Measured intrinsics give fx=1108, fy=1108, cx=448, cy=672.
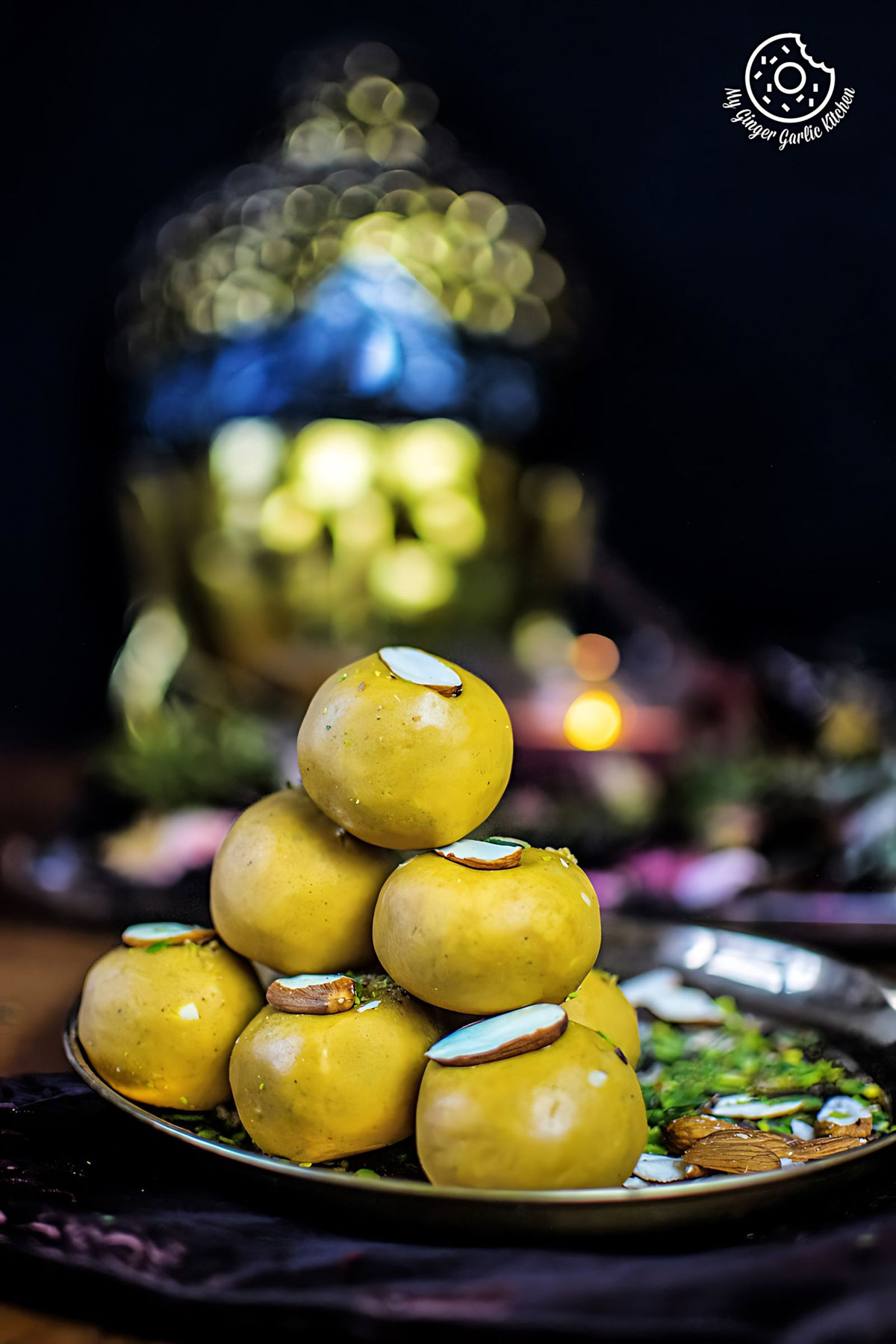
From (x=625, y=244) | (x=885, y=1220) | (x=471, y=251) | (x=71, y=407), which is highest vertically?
(x=625, y=244)

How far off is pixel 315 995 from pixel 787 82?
0.55m

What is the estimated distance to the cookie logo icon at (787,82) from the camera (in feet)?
2.02


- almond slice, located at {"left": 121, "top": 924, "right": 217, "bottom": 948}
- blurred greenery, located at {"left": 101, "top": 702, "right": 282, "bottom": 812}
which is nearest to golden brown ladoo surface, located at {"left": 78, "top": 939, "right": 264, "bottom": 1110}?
almond slice, located at {"left": 121, "top": 924, "right": 217, "bottom": 948}

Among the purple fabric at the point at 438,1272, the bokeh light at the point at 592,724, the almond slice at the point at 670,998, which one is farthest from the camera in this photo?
the bokeh light at the point at 592,724

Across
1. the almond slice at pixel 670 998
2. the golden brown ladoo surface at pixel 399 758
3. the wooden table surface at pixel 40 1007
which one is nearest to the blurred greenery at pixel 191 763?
the wooden table surface at pixel 40 1007

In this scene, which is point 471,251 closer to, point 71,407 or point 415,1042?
point 71,407

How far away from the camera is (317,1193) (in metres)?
0.37

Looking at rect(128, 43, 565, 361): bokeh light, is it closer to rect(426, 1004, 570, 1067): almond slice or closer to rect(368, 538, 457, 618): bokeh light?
rect(368, 538, 457, 618): bokeh light

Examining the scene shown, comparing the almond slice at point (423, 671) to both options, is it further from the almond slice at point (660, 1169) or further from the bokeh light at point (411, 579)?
the bokeh light at point (411, 579)

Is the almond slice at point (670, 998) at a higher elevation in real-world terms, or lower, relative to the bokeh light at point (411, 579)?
higher

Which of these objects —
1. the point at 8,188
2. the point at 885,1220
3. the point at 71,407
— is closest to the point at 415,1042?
the point at 885,1220

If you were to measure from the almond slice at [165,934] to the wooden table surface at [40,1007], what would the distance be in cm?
11

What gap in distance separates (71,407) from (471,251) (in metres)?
0.66

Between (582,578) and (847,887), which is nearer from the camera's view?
(847,887)
